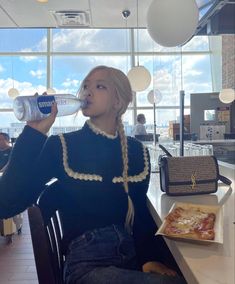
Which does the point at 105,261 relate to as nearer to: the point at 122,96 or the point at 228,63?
the point at 122,96

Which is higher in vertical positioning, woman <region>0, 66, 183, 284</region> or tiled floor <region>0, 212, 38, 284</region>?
woman <region>0, 66, 183, 284</region>

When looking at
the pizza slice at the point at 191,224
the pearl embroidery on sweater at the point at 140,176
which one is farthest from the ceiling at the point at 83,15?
the pizza slice at the point at 191,224

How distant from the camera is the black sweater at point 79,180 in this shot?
3.33 feet

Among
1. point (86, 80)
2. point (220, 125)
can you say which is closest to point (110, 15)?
point (220, 125)

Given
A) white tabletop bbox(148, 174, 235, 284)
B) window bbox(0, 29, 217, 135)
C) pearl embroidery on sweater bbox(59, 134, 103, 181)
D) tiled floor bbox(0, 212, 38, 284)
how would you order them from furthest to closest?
window bbox(0, 29, 217, 135), tiled floor bbox(0, 212, 38, 284), pearl embroidery on sweater bbox(59, 134, 103, 181), white tabletop bbox(148, 174, 235, 284)

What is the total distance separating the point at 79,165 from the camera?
113 centimetres

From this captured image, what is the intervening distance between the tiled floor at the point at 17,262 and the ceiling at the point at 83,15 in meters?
2.79

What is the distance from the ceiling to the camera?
3346 mm

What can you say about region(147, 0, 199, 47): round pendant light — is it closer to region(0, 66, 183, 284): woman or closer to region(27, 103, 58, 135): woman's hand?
region(0, 66, 183, 284): woman

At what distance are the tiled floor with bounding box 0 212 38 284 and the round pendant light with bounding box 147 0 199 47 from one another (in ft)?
5.89

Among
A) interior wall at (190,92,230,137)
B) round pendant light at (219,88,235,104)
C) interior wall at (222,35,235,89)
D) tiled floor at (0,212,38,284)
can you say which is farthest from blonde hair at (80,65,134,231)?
interior wall at (222,35,235,89)

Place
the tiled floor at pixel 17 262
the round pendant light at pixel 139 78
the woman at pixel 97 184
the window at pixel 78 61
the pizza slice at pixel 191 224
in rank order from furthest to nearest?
the window at pixel 78 61
the round pendant light at pixel 139 78
the tiled floor at pixel 17 262
the woman at pixel 97 184
the pizza slice at pixel 191 224

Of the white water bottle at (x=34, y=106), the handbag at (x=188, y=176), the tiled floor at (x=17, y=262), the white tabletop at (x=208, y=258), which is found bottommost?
the tiled floor at (x=17, y=262)

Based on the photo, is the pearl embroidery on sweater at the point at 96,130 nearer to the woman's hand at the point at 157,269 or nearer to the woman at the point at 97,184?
the woman at the point at 97,184
